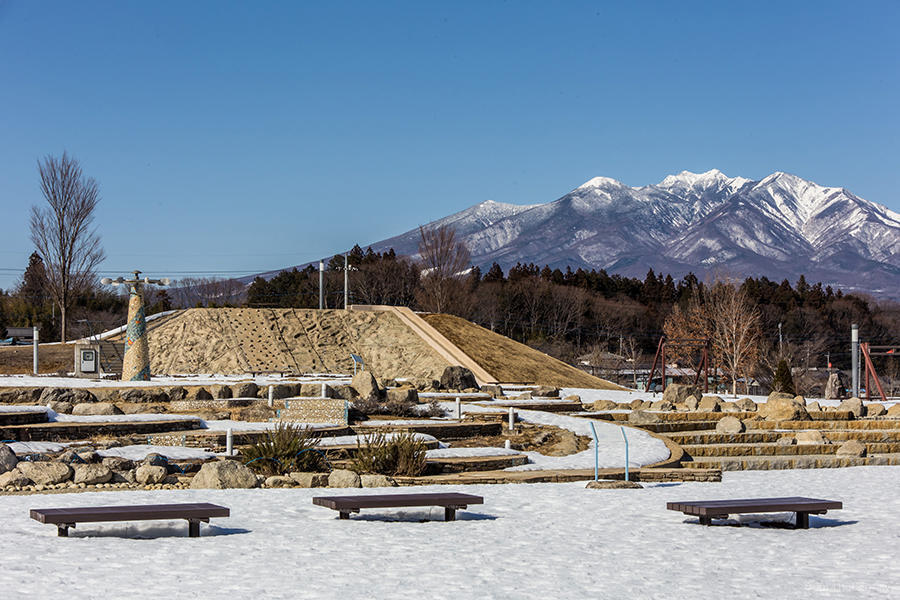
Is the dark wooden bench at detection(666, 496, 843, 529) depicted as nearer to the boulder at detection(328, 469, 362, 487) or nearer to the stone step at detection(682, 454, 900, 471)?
the boulder at detection(328, 469, 362, 487)

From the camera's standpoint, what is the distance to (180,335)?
43.0 meters

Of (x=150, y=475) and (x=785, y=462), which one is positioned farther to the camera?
(x=785, y=462)

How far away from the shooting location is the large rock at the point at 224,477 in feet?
39.0

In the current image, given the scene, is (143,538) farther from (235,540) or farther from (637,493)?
(637,493)

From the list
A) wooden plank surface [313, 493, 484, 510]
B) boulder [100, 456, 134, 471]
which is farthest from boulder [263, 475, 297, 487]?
wooden plank surface [313, 493, 484, 510]

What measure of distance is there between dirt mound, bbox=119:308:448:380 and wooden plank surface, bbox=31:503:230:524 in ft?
103

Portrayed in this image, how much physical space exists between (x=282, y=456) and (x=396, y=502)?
461cm

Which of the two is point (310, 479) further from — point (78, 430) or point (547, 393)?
point (547, 393)

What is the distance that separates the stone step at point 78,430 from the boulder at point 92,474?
3568mm

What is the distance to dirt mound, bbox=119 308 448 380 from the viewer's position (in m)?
41.0

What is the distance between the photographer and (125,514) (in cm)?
826

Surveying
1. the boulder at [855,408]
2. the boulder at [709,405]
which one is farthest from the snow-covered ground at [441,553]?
the boulder at [855,408]

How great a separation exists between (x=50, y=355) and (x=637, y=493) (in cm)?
A: 3211

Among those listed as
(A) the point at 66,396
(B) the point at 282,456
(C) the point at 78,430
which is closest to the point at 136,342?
(A) the point at 66,396
